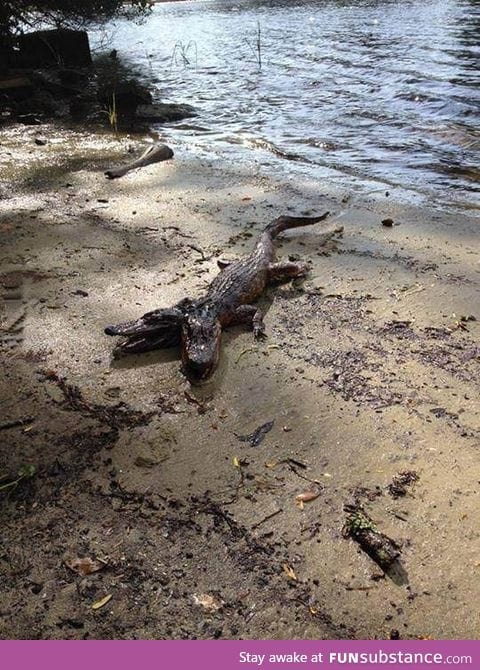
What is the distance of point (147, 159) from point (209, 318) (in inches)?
190

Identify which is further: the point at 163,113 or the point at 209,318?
the point at 163,113

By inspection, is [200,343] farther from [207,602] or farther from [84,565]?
[207,602]

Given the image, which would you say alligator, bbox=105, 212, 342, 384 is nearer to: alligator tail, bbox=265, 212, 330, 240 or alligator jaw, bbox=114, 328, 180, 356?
alligator jaw, bbox=114, 328, 180, 356

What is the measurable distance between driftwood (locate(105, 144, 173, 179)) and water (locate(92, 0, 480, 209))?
81 cm

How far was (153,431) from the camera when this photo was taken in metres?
3.42

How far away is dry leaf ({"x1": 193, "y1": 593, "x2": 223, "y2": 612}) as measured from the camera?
246 centimetres

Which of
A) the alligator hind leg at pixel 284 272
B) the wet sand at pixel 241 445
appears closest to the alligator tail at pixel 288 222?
the wet sand at pixel 241 445

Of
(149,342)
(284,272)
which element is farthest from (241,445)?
(284,272)

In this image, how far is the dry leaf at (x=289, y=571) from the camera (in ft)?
8.45

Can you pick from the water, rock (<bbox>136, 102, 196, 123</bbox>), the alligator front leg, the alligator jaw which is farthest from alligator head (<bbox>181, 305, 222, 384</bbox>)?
rock (<bbox>136, 102, 196, 123</bbox>)

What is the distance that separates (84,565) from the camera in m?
2.63

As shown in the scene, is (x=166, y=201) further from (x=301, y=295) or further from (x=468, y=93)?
(x=468, y=93)

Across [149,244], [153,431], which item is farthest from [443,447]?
[149,244]

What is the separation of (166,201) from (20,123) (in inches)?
229
